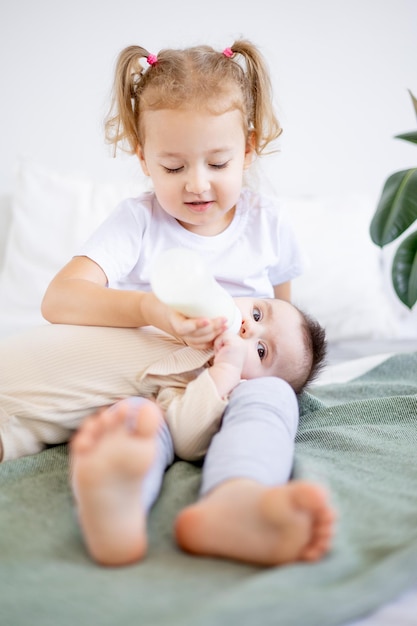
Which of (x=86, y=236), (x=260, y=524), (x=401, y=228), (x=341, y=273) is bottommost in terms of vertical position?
(x=341, y=273)

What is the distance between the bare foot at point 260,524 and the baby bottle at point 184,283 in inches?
12.1

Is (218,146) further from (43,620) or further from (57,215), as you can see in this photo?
(57,215)

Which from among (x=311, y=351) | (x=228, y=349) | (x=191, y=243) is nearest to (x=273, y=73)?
(x=191, y=243)

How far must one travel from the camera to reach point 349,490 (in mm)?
945

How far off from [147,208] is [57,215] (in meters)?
0.83

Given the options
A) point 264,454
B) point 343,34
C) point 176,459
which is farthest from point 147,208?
point 343,34

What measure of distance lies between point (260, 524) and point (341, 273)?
1.59 m

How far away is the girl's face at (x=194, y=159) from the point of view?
1.25m

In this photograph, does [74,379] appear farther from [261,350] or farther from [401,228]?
[401,228]

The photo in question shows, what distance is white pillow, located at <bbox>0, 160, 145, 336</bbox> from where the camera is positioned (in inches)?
82.1

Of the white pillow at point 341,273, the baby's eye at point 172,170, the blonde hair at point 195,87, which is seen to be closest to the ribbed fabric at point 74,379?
the baby's eye at point 172,170

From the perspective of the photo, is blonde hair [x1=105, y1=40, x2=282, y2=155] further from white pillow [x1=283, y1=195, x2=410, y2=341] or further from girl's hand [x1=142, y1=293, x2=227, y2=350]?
white pillow [x1=283, y1=195, x2=410, y2=341]

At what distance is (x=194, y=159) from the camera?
49.5 inches

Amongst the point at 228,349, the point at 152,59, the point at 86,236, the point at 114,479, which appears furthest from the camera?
the point at 86,236
